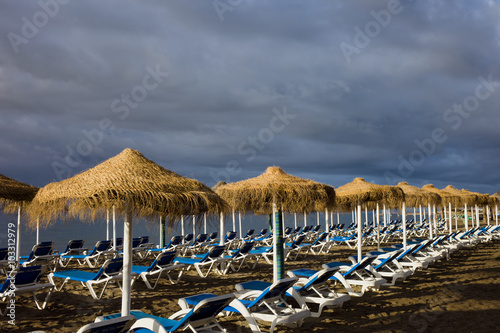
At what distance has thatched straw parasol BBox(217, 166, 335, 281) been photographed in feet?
20.1

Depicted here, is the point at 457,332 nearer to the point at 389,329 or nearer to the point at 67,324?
the point at 389,329

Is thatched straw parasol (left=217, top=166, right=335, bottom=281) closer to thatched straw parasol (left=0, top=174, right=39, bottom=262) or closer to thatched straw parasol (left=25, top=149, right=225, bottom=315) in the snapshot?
thatched straw parasol (left=25, top=149, right=225, bottom=315)

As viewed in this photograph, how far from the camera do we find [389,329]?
4.74 m

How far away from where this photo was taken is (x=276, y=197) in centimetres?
615

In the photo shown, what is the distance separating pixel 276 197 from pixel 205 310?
8.40ft

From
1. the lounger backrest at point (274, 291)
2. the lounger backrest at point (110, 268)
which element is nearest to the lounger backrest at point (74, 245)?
the lounger backrest at point (110, 268)

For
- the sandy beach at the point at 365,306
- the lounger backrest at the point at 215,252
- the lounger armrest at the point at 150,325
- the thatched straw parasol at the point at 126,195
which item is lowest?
the sandy beach at the point at 365,306

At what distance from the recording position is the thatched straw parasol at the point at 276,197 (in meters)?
6.12

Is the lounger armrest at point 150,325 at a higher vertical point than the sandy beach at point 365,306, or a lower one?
higher

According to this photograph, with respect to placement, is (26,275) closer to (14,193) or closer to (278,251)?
(14,193)

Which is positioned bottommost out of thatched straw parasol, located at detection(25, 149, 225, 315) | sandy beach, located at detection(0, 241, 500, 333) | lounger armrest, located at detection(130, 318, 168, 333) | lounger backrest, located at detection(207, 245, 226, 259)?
sandy beach, located at detection(0, 241, 500, 333)

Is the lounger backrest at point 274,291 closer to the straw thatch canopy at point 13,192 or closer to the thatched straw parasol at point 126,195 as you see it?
the thatched straw parasol at point 126,195

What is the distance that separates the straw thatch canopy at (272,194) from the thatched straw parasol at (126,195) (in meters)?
1.27

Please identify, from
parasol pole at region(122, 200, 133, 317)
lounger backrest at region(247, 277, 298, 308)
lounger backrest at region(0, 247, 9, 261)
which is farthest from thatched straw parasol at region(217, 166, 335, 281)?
lounger backrest at region(0, 247, 9, 261)
